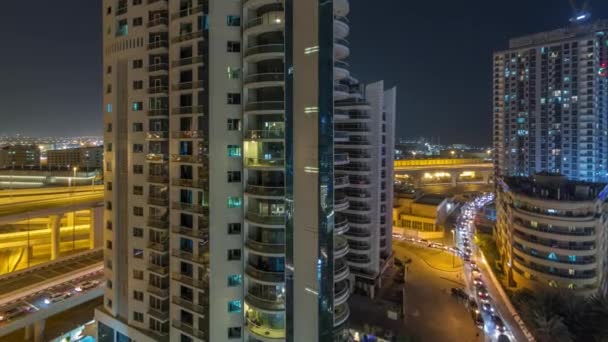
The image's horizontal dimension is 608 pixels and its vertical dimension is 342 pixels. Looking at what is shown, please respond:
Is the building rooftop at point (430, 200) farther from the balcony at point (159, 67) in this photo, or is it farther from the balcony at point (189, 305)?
the balcony at point (159, 67)

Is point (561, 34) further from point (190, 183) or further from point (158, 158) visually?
point (158, 158)

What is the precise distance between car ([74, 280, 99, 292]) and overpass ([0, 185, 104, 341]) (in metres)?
0.41

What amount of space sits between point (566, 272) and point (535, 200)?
8.24 m

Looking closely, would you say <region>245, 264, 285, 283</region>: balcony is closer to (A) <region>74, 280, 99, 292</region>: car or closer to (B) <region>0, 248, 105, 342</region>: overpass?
(B) <region>0, 248, 105, 342</region>: overpass

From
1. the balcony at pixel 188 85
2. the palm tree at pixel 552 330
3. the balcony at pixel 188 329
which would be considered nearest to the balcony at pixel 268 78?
the balcony at pixel 188 85

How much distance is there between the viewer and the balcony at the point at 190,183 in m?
19.9

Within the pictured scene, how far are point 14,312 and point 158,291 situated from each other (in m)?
13.5

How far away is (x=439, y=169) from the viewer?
11131cm

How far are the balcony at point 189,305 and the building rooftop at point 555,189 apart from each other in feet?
126

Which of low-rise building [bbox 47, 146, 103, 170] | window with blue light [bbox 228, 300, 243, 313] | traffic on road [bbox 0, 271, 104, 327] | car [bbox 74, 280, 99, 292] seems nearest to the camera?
window with blue light [bbox 228, 300, 243, 313]

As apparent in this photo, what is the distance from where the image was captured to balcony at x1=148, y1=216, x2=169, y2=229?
22566 millimetres

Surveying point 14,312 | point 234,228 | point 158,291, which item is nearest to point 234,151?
point 234,228

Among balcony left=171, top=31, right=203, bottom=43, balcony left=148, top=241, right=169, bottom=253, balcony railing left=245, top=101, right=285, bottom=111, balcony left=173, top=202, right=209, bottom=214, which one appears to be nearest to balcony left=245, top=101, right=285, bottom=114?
balcony railing left=245, top=101, right=285, bottom=111

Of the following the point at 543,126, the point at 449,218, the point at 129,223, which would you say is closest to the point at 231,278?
the point at 129,223
